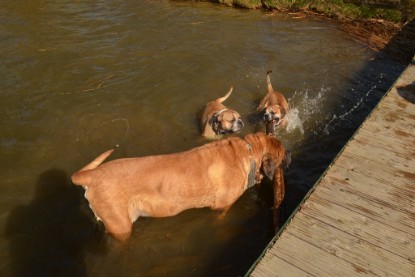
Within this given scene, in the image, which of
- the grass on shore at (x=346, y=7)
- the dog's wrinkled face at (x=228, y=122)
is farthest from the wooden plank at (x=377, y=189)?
the grass on shore at (x=346, y=7)

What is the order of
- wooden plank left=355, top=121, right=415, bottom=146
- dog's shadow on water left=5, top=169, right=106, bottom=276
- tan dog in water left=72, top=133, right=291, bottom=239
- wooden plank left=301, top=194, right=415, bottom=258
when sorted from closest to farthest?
wooden plank left=301, top=194, right=415, bottom=258 < tan dog in water left=72, top=133, right=291, bottom=239 < dog's shadow on water left=5, top=169, right=106, bottom=276 < wooden plank left=355, top=121, right=415, bottom=146

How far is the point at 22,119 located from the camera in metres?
6.87

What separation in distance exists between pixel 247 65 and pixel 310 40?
2.56 meters

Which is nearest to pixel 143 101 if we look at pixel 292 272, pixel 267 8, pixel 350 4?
pixel 292 272

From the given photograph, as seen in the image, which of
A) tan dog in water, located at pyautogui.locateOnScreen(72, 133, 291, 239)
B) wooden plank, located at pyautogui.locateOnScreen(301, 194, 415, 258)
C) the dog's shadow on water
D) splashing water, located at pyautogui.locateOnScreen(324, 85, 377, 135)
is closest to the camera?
wooden plank, located at pyautogui.locateOnScreen(301, 194, 415, 258)

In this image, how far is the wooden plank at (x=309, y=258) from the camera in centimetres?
356

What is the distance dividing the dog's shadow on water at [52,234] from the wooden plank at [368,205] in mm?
3011

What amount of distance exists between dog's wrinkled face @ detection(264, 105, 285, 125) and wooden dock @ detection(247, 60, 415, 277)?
1562mm

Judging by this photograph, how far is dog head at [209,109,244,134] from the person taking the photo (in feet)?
20.6

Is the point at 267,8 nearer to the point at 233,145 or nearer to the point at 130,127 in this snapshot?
the point at 130,127

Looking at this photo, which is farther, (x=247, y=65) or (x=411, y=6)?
(x=411, y=6)

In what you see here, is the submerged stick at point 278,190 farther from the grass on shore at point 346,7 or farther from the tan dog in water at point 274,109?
the grass on shore at point 346,7

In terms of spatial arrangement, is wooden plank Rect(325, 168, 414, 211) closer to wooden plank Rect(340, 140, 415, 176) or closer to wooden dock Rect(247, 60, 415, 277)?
wooden dock Rect(247, 60, 415, 277)

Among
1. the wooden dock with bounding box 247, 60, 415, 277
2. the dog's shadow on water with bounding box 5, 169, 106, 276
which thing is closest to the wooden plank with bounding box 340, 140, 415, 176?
the wooden dock with bounding box 247, 60, 415, 277
